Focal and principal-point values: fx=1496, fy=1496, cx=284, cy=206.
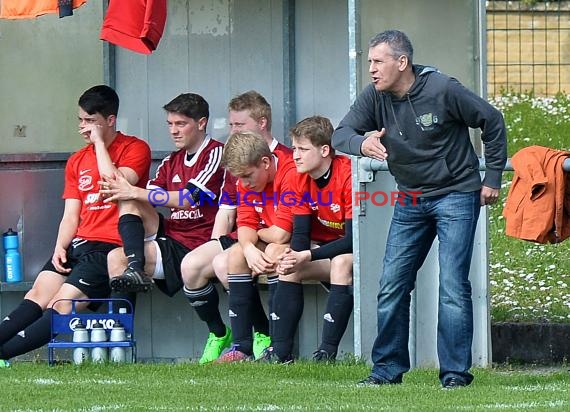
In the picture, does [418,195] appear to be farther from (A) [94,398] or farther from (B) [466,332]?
(A) [94,398]

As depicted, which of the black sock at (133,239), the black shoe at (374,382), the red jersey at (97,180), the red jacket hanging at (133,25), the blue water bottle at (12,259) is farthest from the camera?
the blue water bottle at (12,259)

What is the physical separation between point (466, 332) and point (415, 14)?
231 centimetres

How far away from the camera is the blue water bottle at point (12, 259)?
9.68 metres

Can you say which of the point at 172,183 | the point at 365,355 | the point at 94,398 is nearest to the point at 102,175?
the point at 172,183

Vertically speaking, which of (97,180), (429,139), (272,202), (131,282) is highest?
(429,139)

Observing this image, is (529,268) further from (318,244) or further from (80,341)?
(80,341)

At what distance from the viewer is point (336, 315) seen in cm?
857

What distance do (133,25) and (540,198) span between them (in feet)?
8.90

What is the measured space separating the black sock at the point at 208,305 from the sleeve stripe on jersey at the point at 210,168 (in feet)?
2.19

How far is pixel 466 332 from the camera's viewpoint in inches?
282

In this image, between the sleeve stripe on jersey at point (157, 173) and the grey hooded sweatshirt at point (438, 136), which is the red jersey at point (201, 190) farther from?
the grey hooded sweatshirt at point (438, 136)

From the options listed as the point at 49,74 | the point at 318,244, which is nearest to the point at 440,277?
the point at 318,244

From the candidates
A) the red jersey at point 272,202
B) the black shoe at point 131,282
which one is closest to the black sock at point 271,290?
the red jersey at point 272,202

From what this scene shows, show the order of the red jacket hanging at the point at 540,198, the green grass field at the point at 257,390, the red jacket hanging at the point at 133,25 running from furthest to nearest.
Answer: the red jacket hanging at the point at 133,25 → the red jacket hanging at the point at 540,198 → the green grass field at the point at 257,390
